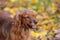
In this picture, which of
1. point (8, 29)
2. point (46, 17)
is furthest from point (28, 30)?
point (46, 17)

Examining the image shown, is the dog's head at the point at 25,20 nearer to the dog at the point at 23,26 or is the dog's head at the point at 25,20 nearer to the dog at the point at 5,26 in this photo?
the dog at the point at 23,26

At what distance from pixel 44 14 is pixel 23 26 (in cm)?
51

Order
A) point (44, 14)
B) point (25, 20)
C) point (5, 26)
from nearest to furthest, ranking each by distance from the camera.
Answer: point (25, 20) → point (5, 26) → point (44, 14)

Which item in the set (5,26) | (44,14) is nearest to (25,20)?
(5,26)

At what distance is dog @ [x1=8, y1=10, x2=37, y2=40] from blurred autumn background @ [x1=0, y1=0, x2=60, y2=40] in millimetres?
85

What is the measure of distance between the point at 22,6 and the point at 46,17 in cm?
39

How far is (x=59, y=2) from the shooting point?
271 centimetres

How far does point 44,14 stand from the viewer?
2.55 metres

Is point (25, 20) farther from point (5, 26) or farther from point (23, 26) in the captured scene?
point (5, 26)

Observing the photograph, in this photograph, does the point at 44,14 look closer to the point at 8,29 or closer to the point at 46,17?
the point at 46,17

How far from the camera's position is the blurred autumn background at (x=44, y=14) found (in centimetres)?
216

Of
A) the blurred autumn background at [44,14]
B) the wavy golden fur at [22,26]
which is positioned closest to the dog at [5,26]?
the wavy golden fur at [22,26]

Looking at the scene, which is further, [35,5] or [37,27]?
[35,5]

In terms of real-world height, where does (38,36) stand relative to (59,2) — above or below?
below
